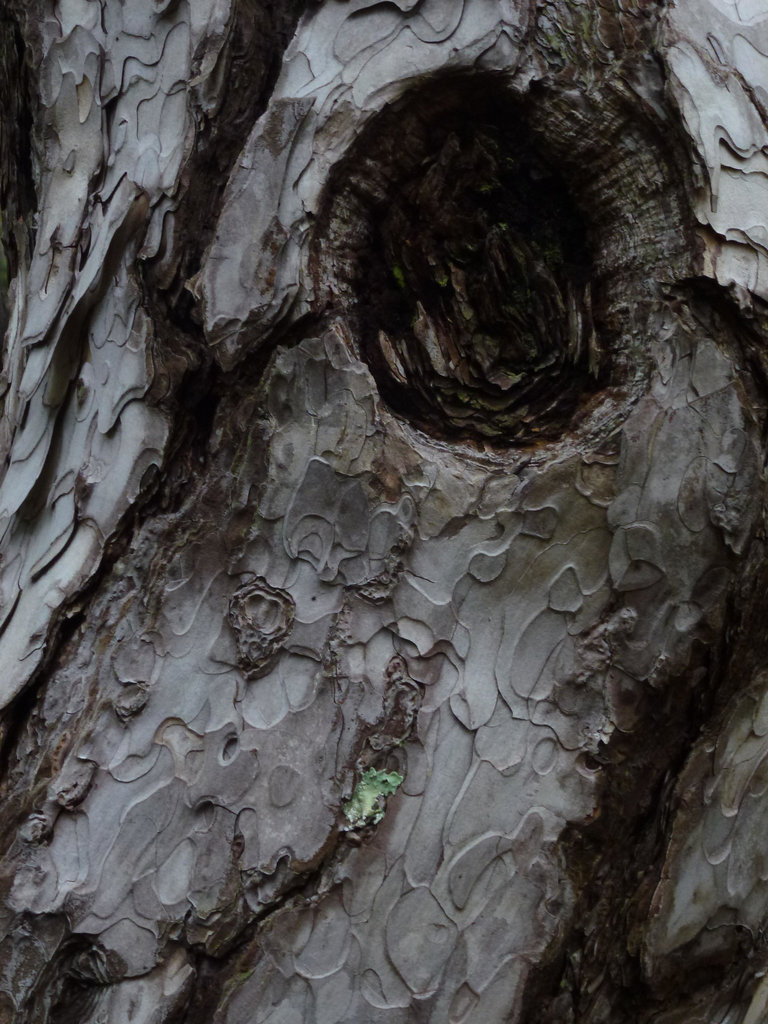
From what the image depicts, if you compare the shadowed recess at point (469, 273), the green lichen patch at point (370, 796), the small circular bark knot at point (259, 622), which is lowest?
the green lichen patch at point (370, 796)

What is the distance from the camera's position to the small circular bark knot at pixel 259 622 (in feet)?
2.47

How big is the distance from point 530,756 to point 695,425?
12.2 inches

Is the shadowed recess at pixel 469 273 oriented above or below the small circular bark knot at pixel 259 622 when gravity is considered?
above

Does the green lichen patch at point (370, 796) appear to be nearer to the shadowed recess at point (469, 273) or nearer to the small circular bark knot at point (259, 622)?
the small circular bark knot at point (259, 622)

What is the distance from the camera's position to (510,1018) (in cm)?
71

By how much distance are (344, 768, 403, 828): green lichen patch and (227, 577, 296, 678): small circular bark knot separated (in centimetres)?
→ 13

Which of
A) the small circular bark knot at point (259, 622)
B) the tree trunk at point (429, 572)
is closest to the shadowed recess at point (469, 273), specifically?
the tree trunk at point (429, 572)

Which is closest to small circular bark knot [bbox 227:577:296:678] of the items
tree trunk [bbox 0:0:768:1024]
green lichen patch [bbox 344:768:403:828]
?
tree trunk [bbox 0:0:768:1024]

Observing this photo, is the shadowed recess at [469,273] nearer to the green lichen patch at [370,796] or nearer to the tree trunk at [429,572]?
the tree trunk at [429,572]

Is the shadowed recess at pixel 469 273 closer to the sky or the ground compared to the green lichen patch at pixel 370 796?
closer to the sky

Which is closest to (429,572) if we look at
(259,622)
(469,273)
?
(259,622)

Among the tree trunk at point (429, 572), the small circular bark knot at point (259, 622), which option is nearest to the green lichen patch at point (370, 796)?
the tree trunk at point (429, 572)

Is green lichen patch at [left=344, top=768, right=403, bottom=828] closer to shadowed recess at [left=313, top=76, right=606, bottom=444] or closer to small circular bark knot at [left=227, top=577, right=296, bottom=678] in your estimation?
small circular bark knot at [left=227, top=577, right=296, bottom=678]

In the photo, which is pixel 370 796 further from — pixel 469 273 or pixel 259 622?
pixel 469 273
